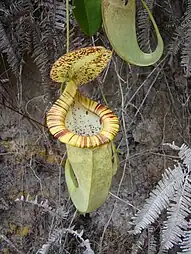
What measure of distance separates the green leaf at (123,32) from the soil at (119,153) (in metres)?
0.51

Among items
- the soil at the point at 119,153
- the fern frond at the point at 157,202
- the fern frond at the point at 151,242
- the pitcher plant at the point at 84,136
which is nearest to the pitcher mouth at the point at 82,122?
the pitcher plant at the point at 84,136

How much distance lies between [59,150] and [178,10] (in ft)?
1.93

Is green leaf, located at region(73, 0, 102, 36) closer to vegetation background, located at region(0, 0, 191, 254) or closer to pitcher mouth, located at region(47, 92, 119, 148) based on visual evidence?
pitcher mouth, located at region(47, 92, 119, 148)

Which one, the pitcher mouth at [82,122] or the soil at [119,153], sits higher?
the pitcher mouth at [82,122]

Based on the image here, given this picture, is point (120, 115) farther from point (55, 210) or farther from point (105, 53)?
point (105, 53)

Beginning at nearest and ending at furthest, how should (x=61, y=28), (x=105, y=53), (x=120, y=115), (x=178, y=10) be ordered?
(x=105, y=53)
(x=61, y=28)
(x=178, y=10)
(x=120, y=115)

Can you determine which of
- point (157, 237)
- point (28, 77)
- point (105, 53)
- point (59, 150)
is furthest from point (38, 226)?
point (105, 53)

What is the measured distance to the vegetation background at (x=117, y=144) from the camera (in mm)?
1469

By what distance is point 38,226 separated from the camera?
1.53 m

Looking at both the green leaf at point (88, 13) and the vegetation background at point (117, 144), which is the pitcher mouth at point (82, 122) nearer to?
the green leaf at point (88, 13)

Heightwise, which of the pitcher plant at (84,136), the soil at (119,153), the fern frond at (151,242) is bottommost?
the fern frond at (151,242)

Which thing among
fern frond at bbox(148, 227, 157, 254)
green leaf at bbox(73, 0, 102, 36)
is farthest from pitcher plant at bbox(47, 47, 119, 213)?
fern frond at bbox(148, 227, 157, 254)

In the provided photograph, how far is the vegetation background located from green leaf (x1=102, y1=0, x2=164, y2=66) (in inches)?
17.7

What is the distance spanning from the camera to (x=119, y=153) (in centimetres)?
153
